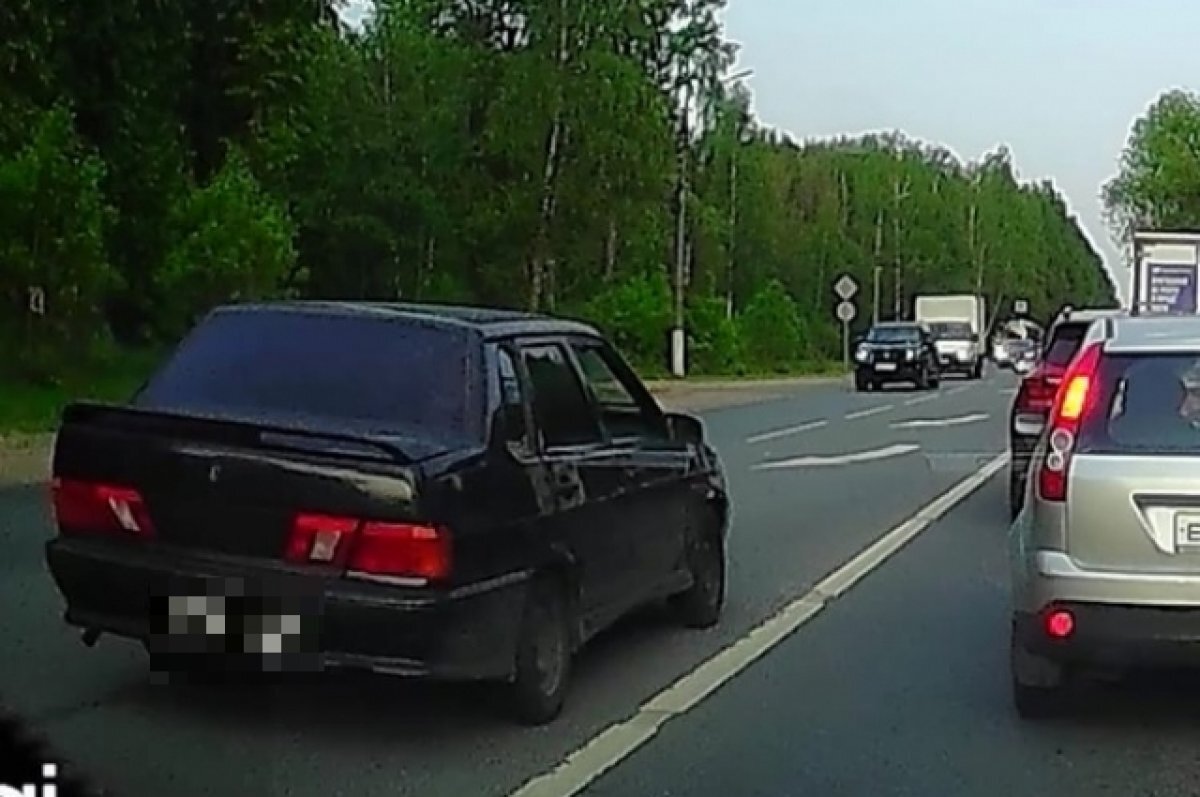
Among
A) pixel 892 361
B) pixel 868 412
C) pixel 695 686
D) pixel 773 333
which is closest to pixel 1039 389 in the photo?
pixel 695 686

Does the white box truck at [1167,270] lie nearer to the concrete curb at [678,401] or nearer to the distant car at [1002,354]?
the concrete curb at [678,401]

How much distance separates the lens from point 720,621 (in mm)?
10867

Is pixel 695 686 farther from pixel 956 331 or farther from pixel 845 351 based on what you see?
pixel 845 351

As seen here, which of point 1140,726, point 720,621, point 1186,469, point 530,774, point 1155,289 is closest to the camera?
point 530,774

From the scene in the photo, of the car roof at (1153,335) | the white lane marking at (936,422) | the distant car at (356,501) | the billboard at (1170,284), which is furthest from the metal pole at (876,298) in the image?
the distant car at (356,501)

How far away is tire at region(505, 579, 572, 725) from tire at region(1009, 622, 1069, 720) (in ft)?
5.63

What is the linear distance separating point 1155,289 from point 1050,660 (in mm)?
31342

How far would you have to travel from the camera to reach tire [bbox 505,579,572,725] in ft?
25.8

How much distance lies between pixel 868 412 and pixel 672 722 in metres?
28.3

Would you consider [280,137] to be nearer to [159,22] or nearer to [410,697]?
[159,22]

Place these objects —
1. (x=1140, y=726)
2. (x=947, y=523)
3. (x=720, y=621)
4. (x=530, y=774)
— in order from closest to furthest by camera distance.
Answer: (x=530, y=774) → (x=1140, y=726) → (x=720, y=621) → (x=947, y=523)

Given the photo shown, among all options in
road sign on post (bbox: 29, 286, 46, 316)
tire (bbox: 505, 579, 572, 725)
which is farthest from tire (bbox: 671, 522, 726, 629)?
road sign on post (bbox: 29, 286, 46, 316)

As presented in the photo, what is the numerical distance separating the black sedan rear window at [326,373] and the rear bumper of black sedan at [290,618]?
81 centimetres

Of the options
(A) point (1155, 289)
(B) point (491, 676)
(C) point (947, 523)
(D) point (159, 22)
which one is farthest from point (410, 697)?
(A) point (1155, 289)
